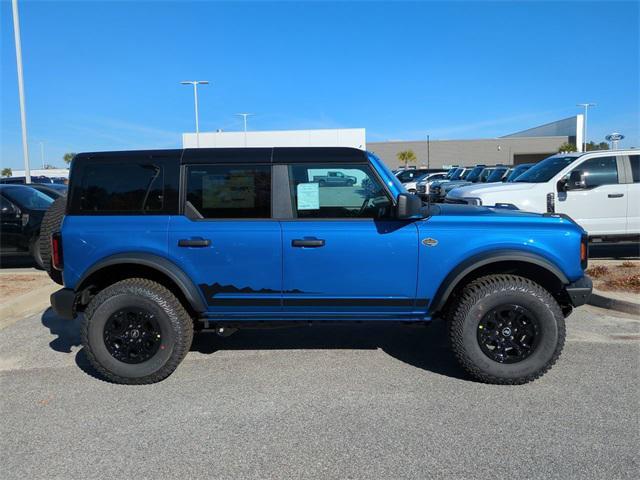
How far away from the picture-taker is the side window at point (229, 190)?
4.16m

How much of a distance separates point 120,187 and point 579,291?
12.2 ft

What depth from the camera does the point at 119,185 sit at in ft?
13.9

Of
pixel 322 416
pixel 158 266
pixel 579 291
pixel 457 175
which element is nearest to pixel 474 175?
pixel 457 175

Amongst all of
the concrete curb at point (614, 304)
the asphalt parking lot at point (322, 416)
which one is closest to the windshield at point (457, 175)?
the concrete curb at point (614, 304)

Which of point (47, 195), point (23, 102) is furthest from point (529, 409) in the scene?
point (23, 102)

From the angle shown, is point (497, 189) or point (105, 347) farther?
point (497, 189)

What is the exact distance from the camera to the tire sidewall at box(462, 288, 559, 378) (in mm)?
3961

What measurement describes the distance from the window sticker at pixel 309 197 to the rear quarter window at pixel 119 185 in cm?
103

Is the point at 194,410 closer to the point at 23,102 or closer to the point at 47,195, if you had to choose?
the point at 47,195

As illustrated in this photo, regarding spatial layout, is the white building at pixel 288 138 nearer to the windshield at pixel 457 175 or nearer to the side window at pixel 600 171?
the windshield at pixel 457 175

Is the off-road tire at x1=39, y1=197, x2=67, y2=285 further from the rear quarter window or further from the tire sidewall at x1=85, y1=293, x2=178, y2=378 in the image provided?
the tire sidewall at x1=85, y1=293, x2=178, y2=378

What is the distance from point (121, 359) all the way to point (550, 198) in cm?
703

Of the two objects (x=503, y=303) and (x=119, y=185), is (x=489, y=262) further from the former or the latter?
(x=119, y=185)

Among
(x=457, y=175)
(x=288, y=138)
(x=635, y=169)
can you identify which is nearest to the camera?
(x=635, y=169)
